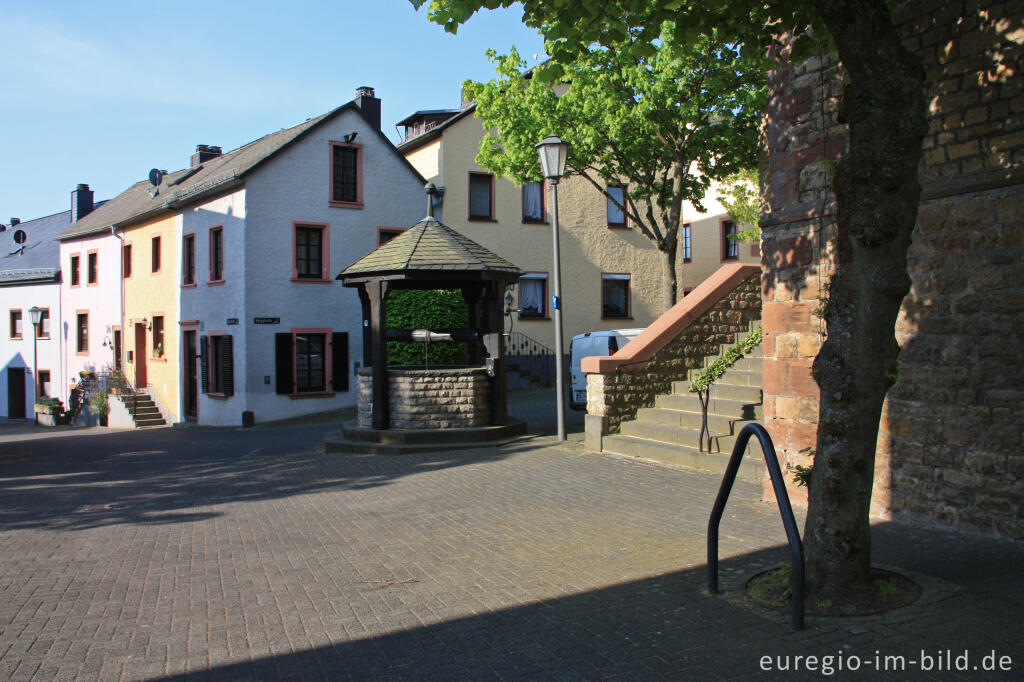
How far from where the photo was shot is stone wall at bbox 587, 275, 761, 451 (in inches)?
482

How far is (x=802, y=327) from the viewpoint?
798cm

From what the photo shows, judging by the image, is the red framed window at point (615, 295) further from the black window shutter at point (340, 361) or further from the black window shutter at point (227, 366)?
the black window shutter at point (227, 366)

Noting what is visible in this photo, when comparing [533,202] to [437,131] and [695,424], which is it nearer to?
[437,131]

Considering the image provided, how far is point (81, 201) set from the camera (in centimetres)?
4025

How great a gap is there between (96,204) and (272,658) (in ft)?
147

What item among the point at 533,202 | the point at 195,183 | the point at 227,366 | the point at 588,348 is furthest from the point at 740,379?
the point at 195,183

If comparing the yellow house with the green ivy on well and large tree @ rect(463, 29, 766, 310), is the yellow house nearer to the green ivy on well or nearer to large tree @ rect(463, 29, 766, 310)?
large tree @ rect(463, 29, 766, 310)

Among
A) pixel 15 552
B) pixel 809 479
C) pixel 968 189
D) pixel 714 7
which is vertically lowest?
pixel 15 552

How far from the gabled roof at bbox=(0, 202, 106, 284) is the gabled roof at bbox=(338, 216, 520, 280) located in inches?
1083

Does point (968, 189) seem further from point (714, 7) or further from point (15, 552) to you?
point (15, 552)

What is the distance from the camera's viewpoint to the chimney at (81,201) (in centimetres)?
3997

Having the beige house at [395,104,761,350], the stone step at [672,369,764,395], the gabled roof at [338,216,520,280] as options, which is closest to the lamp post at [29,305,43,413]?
the beige house at [395,104,761,350]

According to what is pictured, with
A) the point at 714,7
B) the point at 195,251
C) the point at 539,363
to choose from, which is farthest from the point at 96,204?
the point at 714,7

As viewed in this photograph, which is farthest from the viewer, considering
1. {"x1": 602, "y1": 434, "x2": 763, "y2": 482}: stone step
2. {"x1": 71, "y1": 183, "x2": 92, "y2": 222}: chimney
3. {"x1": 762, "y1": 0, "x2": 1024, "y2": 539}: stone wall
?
{"x1": 71, "y1": 183, "x2": 92, "y2": 222}: chimney
